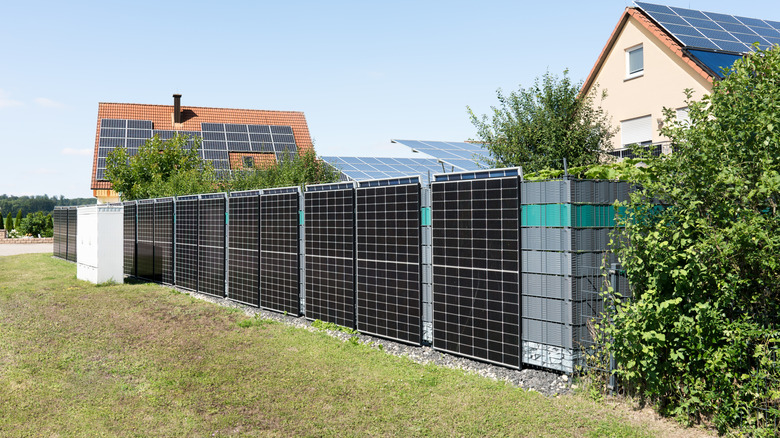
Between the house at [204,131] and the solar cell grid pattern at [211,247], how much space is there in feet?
62.6

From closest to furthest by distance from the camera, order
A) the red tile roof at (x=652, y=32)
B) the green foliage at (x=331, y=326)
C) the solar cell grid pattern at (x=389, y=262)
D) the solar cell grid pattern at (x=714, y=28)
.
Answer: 1. the solar cell grid pattern at (x=389, y=262)
2. the green foliage at (x=331, y=326)
3. the red tile roof at (x=652, y=32)
4. the solar cell grid pattern at (x=714, y=28)

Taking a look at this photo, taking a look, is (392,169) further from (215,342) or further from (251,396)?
(251,396)

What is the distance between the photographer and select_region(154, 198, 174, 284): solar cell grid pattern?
55.9 ft

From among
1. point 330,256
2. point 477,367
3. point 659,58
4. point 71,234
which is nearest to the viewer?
point 477,367

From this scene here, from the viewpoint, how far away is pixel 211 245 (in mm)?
14633

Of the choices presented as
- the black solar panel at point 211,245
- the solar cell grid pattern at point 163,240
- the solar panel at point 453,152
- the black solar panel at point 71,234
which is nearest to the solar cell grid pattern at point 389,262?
the black solar panel at point 211,245

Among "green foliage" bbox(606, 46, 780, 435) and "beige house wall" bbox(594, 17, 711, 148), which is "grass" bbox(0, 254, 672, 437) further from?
"beige house wall" bbox(594, 17, 711, 148)

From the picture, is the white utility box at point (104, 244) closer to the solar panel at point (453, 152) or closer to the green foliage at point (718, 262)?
the solar panel at point (453, 152)

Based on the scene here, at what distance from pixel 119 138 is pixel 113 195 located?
155 inches

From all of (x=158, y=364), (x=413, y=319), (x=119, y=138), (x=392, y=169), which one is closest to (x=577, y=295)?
(x=413, y=319)

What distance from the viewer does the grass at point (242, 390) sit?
5762 millimetres

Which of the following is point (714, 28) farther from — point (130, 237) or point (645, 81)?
point (130, 237)

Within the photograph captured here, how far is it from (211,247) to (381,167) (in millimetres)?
8712

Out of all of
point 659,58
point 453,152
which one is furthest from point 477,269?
point 659,58
